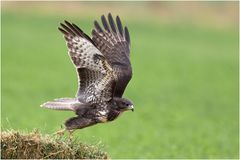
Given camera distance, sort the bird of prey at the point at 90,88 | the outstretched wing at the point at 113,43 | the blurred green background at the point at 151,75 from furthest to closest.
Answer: the blurred green background at the point at 151,75 → the outstretched wing at the point at 113,43 → the bird of prey at the point at 90,88

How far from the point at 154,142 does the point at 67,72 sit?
441 inches

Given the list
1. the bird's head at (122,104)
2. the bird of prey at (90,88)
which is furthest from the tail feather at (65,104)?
the bird's head at (122,104)

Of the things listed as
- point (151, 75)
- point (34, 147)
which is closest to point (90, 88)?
point (34, 147)

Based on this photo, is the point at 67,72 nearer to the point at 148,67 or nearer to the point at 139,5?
the point at 148,67

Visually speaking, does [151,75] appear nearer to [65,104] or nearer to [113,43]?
[113,43]

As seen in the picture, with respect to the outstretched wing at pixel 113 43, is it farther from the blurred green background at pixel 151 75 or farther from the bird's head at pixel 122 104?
the blurred green background at pixel 151 75

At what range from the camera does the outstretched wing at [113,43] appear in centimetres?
917

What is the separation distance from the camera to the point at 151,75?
25.7 metres

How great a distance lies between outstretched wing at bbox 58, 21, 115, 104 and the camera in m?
8.27

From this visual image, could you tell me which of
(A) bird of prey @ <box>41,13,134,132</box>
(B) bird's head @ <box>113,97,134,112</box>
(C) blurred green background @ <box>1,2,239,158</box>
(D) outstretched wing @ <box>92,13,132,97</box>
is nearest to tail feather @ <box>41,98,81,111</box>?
(A) bird of prey @ <box>41,13,134,132</box>

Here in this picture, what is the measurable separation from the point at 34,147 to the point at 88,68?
1.64 meters

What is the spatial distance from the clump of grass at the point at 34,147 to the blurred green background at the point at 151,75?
0.31 m

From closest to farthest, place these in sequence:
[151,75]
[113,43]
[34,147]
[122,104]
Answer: [34,147] < [122,104] < [113,43] < [151,75]

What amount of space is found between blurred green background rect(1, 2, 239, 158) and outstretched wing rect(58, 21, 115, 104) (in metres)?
0.68
